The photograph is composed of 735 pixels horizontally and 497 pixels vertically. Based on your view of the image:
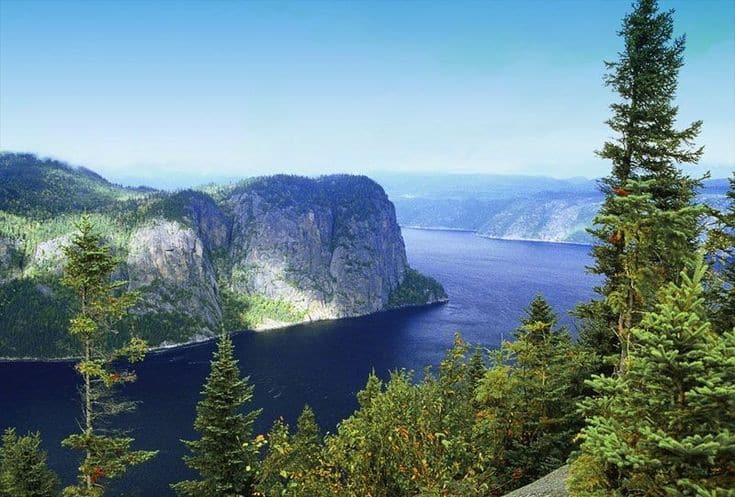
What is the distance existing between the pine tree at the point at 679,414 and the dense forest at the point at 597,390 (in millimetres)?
39

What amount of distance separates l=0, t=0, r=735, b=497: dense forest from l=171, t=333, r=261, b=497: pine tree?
0.12 meters

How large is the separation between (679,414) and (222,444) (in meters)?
29.8

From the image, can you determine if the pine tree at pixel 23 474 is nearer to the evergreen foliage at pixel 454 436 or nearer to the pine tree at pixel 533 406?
the evergreen foliage at pixel 454 436

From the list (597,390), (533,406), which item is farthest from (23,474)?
(597,390)

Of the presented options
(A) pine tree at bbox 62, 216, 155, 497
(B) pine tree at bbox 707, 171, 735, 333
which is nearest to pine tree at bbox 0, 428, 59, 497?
(A) pine tree at bbox 62, 216, 155, 497

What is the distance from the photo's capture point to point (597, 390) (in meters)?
13.6

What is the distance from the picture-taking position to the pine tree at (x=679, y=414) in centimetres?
959

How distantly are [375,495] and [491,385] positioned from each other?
43.8 feet

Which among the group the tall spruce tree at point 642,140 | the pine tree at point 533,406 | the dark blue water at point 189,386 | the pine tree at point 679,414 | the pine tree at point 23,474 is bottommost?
the dark blue water at point 189,386

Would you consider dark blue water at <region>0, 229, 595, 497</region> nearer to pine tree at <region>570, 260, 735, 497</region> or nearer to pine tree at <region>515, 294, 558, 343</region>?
pine tree at <region>515, 294, 558, 343</region>

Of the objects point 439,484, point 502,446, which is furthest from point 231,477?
point 439,484

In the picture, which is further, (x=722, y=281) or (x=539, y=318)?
(x=539, y=318)

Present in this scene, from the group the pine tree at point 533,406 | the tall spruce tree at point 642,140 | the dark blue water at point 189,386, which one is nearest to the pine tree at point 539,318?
the pine tree at point 533,406

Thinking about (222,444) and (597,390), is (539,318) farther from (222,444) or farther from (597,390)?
(222,444)
